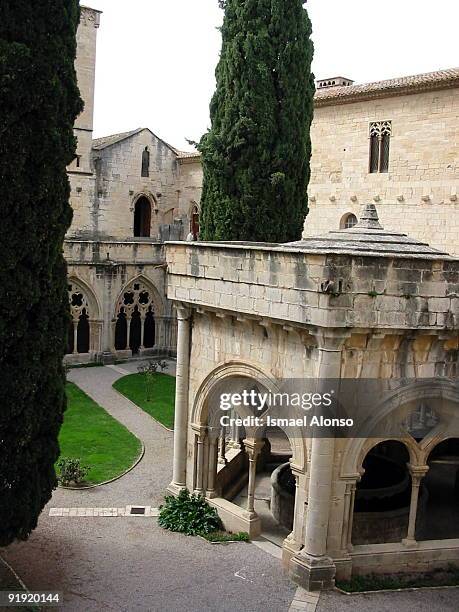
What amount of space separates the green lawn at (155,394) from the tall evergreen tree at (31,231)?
8.88 m

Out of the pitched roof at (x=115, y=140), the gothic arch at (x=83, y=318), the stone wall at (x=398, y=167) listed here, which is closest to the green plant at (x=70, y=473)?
the gothic arch at (x=83, y=318)

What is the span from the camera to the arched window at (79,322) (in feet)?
85.8

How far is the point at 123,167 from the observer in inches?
1243

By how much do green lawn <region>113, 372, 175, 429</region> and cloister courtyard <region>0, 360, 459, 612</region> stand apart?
18.2 ft

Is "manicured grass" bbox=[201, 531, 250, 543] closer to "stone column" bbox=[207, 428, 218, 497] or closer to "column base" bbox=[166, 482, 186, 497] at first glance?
"stone column" bbox=[207, 428, 218, 497]

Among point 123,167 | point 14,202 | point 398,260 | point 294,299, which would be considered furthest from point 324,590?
point 123,167

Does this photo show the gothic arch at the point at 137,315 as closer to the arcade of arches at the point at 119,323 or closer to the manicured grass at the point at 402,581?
the arcade of arches at the point at 119,323

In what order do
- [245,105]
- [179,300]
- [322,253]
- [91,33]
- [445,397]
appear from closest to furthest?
[322,253], [445,397], [179,300], [245,105], [91,33]

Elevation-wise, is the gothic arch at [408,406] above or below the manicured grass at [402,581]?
above

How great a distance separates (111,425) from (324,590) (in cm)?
943

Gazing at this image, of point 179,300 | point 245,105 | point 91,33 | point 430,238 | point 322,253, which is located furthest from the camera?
point 91,33

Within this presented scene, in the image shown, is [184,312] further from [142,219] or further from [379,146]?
[142,219]

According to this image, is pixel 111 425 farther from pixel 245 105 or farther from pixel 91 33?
pixel 91 33

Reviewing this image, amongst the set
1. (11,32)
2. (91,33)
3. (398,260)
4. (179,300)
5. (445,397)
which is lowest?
(445,397)
